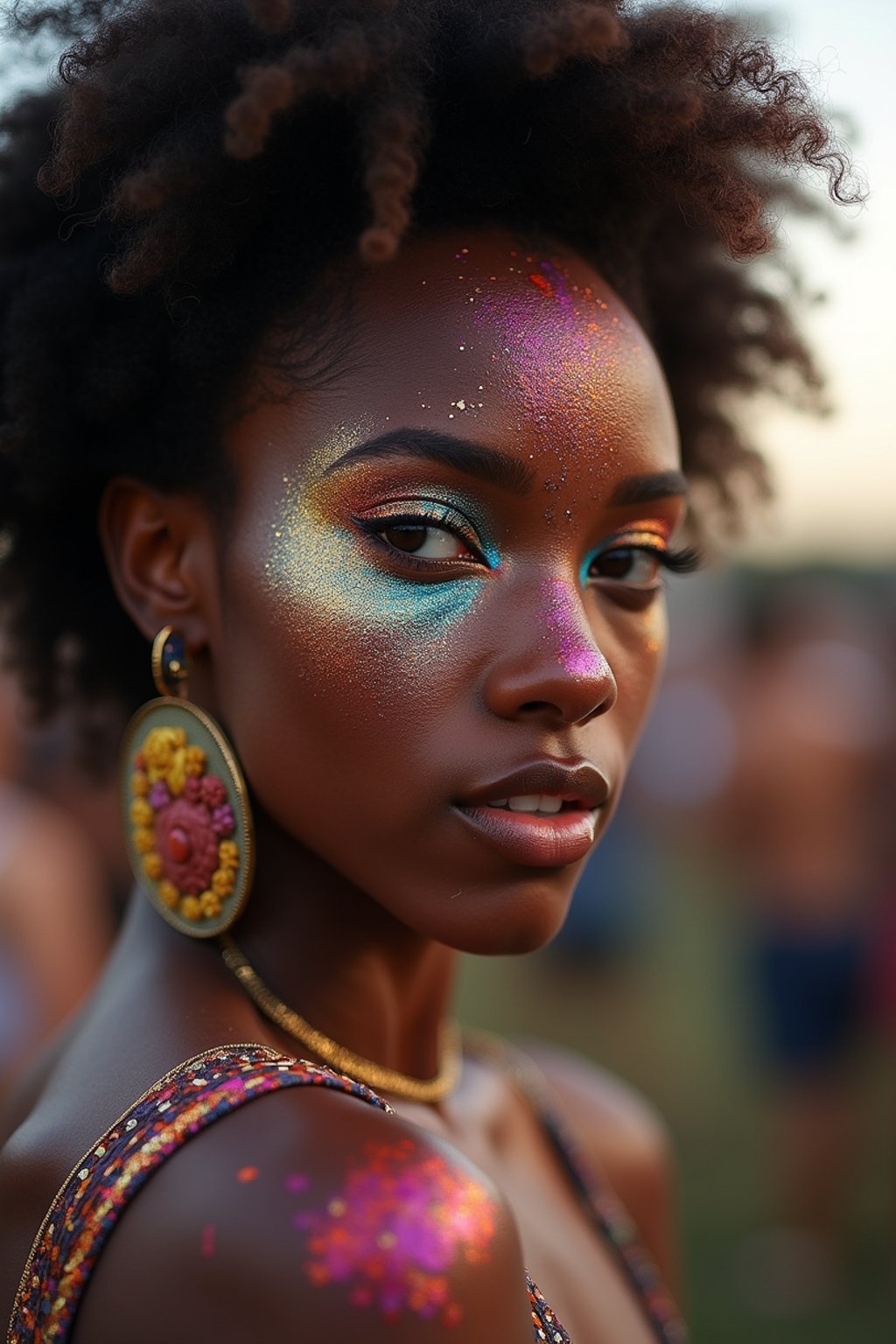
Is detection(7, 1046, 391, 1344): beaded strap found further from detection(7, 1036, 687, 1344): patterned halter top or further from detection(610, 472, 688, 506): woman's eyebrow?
detection(610, 472, 688, 506): woman's eyebrow

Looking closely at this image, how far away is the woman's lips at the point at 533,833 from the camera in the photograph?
177 centimetres

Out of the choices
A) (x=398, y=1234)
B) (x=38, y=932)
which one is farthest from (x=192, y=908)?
(x=38, y=932)

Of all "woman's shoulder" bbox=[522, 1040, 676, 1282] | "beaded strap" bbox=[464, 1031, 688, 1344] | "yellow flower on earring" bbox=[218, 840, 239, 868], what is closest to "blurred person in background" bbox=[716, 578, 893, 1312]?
"woman's shoulder" bbox=[522, 1040, 676, 1282]

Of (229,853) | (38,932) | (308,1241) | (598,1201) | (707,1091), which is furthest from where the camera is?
(707,1091)

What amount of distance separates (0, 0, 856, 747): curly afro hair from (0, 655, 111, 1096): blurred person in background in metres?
1.89

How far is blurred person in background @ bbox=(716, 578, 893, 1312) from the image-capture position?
249 inches

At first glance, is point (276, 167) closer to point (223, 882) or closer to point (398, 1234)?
point (223, 882)

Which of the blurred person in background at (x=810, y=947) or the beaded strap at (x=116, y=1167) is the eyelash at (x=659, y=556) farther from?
the blurred person in background at (x=810, y=947)

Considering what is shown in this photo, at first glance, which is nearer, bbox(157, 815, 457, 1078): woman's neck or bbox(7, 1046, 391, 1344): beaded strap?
bbox(7, 1046, 391, 1344): beaded strap

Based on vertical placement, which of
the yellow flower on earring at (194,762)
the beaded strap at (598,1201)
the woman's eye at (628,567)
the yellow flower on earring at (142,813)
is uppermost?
the woman's eye at (628,567)

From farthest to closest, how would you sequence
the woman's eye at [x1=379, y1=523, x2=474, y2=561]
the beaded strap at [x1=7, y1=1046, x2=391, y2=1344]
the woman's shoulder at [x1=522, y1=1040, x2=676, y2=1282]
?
the woman's shoulder at [x1=522, y1=1040, x2=676, y2=1282]
the woman's eye at [x1=379, y1=523, x2=474, y2=561]
the beaded strap at [x1=7, y1=1046, x2=391, y2=1344]

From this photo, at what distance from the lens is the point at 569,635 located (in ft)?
5.88

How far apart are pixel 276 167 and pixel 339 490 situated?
1.38ft

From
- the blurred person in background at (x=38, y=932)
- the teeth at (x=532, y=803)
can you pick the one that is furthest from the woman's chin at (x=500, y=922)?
the blurred person in background at (x=38, y=932)
